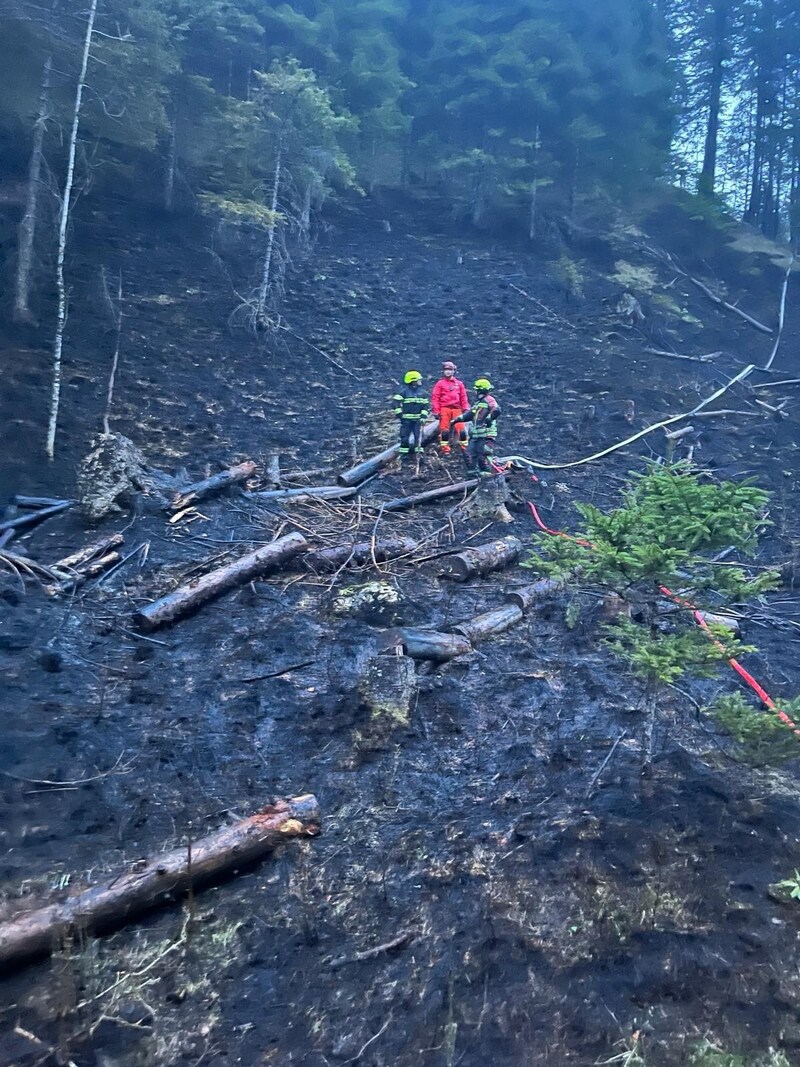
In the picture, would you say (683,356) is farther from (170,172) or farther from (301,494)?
(170,172)

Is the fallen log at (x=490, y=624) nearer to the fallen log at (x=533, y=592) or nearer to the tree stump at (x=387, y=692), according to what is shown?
the fallen log at (x=533, y=592)

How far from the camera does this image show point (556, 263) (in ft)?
71.4

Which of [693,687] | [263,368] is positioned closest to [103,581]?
[693,687]

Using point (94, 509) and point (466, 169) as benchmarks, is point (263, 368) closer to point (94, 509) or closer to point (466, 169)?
point (94, 509)

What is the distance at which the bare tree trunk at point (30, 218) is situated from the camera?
1253 centimetres

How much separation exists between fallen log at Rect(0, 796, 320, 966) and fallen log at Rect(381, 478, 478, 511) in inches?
239

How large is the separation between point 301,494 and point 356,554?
7.40ft

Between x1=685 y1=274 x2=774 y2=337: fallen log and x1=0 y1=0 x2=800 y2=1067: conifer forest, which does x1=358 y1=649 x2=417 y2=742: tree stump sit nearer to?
x1=0 y1=0 x2=800 y2=1067: conifer forest

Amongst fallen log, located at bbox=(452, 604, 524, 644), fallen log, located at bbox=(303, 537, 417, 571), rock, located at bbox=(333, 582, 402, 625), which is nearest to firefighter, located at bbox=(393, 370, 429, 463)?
fallen log, located at bbox=(303, 537, 417, 571)

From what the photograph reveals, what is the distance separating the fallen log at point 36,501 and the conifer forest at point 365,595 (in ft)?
0.33

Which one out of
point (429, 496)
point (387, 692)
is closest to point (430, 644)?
point (387, 692)

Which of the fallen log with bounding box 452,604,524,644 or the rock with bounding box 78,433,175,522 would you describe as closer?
the fallen log with bounding box 452,604,524,644

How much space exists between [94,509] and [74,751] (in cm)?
433

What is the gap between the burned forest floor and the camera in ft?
12.5
